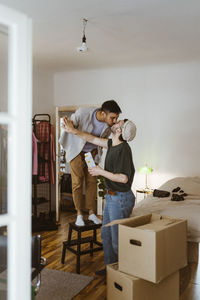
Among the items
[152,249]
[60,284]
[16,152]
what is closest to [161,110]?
[60,284]

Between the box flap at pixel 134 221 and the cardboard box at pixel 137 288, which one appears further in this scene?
the box flap at pixel 134 221

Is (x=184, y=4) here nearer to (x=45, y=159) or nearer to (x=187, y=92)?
(x=187, y=92)

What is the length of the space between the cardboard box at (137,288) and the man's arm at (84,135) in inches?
43.1

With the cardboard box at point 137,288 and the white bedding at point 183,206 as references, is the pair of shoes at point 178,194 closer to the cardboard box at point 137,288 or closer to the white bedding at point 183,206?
the white bedding at point 183,206

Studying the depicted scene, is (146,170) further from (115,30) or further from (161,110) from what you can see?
(115,30)

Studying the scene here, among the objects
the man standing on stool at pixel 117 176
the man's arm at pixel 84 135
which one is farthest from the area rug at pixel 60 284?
the man's arm at pixel 84 135

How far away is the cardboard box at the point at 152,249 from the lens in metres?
2.33

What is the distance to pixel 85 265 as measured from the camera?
3.66m

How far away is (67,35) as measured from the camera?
420 centimetres

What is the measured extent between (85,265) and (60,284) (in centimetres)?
53

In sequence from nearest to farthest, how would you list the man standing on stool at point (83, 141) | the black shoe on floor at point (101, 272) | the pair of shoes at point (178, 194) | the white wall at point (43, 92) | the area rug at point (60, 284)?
the area rug at point (60, 284) < the man standing on stool at point (83, 141) < the black shoe on floor at point (101, 272) < the pair of shoes at point (178, 194) < the white wall at point (43, 92)

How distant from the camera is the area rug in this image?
296 cm

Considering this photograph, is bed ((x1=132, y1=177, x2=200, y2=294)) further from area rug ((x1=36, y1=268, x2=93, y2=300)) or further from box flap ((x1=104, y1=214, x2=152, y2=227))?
area rug ((x1=36, y1=268, x2=93, y2=300))

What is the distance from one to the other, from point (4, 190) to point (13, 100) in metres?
0.41
